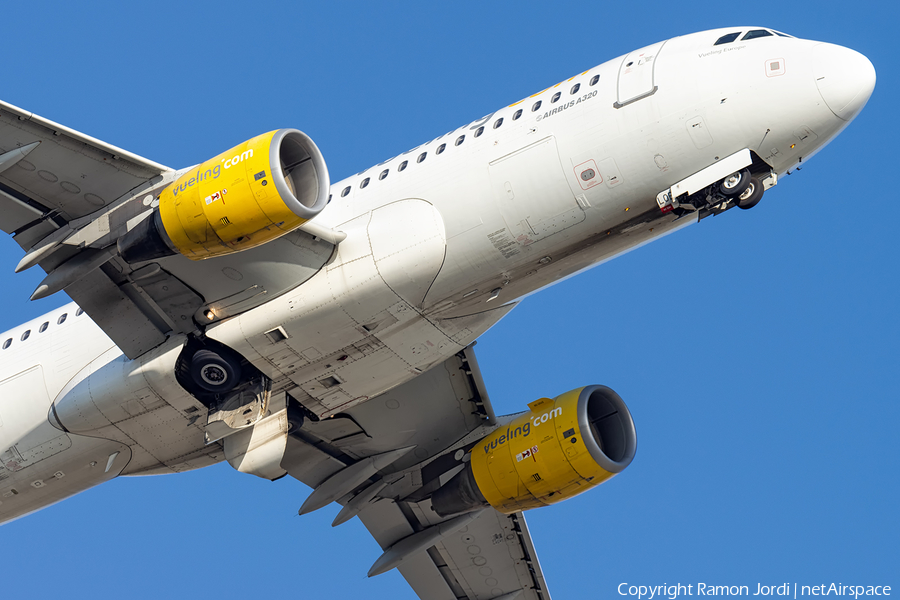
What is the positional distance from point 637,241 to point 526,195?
2469 millimetres

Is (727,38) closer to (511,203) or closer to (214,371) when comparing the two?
(511,203)

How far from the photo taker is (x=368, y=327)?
64.6 ft

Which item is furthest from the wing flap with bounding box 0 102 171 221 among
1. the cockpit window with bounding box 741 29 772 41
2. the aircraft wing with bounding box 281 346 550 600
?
the cockpit window with bounding box 741 29 772 41

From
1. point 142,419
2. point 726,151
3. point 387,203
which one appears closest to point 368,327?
point 387,203

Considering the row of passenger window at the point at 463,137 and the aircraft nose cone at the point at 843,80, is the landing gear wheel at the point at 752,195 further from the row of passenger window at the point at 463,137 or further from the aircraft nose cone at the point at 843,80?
the row of passenger window at the point at 463,137

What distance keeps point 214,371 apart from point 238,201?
3.90 m

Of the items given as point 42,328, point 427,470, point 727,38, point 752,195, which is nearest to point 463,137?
point 727,38

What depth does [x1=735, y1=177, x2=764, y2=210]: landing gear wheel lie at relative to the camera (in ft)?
61.4

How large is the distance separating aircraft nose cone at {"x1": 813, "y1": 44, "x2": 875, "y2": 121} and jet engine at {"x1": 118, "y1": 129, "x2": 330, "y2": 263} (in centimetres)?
839

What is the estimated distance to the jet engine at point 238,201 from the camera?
17.8 meters

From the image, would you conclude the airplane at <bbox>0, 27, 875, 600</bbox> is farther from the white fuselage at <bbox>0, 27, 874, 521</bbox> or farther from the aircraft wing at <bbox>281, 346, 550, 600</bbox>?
the aircraft wing at <bbox>281, 346, 550, 600</bbox>

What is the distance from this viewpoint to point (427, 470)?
25141 mm

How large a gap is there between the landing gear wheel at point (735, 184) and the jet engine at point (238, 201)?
667 centimetres

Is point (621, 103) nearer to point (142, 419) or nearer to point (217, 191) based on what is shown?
point (217, 191)
